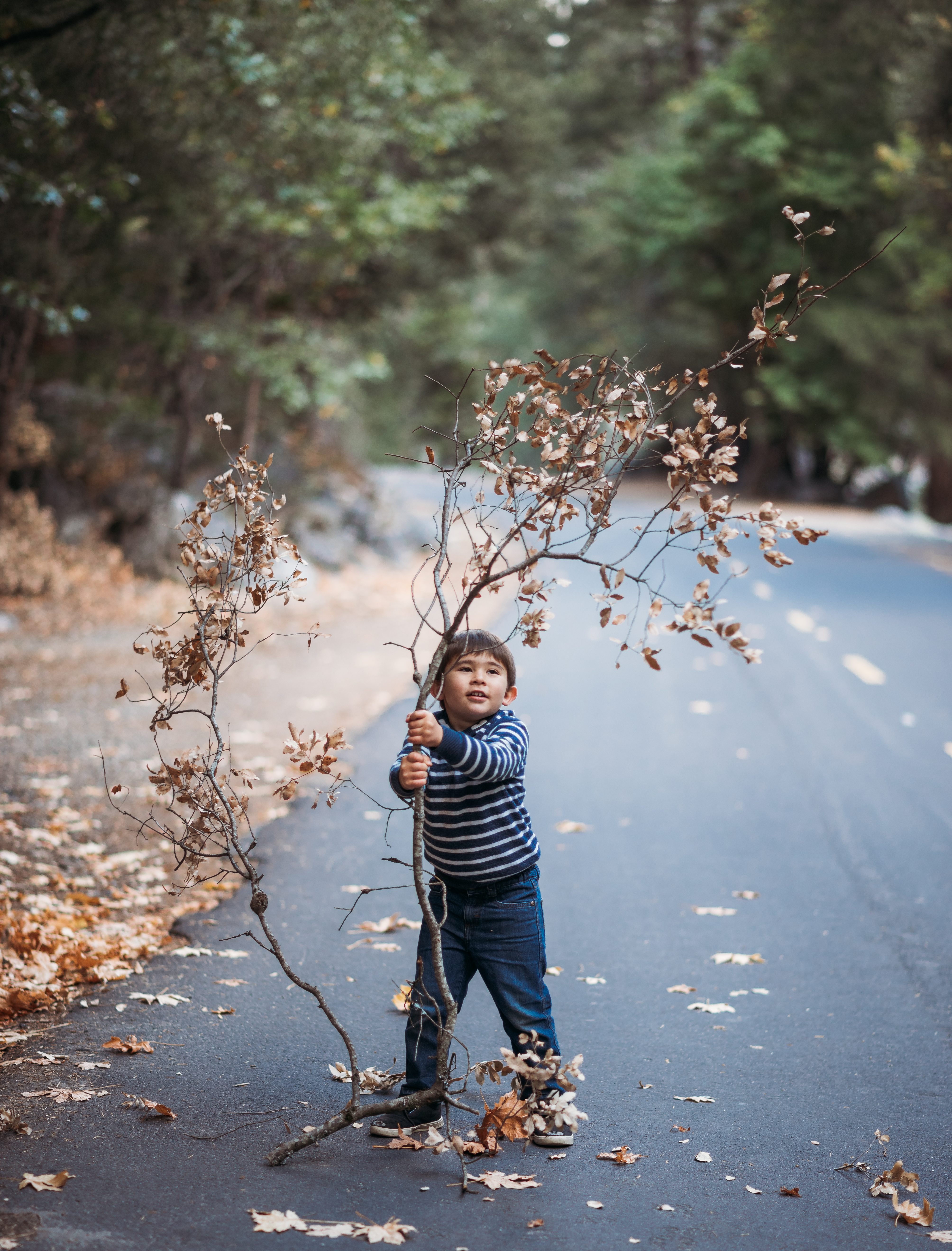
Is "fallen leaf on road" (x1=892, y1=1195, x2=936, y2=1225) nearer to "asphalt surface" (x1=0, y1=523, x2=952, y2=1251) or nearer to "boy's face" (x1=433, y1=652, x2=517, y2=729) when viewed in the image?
"asphalt surface" (x1=0, y1=523, x2=952, y2=1251)

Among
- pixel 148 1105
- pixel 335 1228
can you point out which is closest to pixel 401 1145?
pixel 335 1228

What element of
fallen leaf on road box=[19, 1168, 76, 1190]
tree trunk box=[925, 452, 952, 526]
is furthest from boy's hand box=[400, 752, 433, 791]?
tree trunk box=[925, 452, 952, 526]

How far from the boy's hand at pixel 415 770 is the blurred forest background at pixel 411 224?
6.85 m

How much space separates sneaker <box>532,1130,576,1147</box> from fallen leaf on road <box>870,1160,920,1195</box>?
2.89 ft

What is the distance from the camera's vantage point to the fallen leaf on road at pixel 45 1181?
3.30 m

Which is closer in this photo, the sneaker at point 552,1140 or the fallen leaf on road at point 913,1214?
the fallen leaf on road at point 913,1214

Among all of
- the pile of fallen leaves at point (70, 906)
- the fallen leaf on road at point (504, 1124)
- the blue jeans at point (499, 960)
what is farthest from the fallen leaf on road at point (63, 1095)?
the fallen leaf on road at point (504, 1124)

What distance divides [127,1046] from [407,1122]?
110 cm

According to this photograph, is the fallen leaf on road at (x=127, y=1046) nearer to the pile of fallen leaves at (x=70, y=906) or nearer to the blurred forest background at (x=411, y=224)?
the pile of fallen leaves at (x=70, y=906)

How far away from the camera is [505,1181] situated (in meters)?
3.54

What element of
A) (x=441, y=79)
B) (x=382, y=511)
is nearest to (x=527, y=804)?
(x=441, y=79)

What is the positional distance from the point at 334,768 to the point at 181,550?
511 cm

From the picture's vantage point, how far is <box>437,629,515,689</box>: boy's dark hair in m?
3.90

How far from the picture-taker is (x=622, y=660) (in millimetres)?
13641
